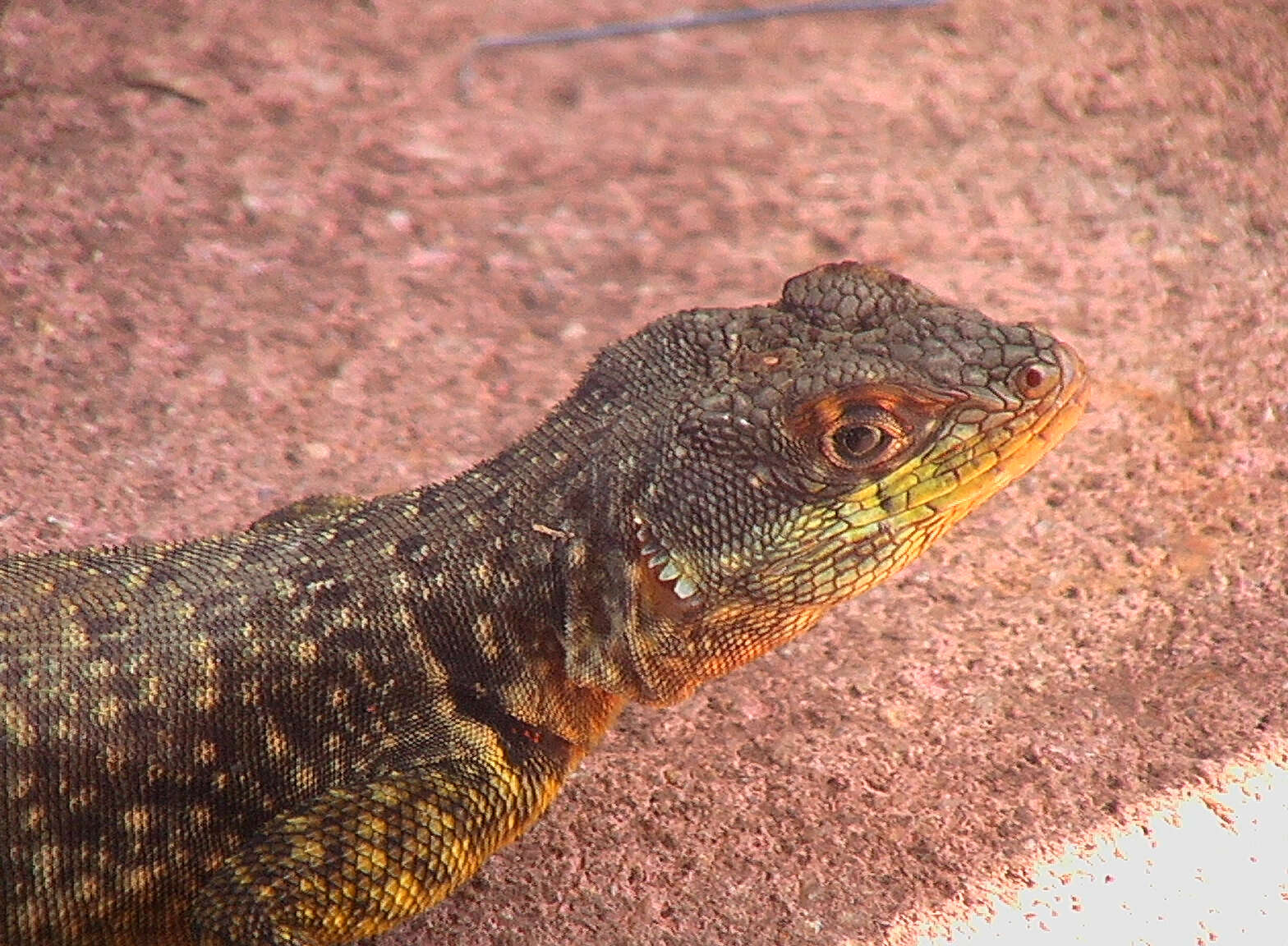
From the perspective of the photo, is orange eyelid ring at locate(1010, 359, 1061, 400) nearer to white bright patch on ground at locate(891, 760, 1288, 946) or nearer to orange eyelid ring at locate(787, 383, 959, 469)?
orange eyelid ring at locate(787, 383, 959, 469)

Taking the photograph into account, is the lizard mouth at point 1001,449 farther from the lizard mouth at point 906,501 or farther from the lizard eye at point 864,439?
the lizard eye at point 864,439

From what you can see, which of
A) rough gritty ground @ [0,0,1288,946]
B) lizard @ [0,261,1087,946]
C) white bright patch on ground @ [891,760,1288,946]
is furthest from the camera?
rough gritty ground @ [0,0,1288,946]

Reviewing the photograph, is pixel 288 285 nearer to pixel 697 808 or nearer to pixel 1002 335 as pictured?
pixel 697 808

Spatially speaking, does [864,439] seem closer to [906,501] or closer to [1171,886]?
[906,501]

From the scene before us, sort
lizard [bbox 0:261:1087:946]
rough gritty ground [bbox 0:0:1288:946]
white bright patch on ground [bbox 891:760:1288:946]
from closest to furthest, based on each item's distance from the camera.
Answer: lizard [bbox 0:261:1087:946] < white bright patch on ground [bbox 891:760:1288:946] < rough gritty ground [bbox 0:0:1288:946]

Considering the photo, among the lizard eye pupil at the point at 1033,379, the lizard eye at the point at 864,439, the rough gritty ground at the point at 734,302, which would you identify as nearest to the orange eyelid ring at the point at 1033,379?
the lizard eye pupil at the point at 1033,379

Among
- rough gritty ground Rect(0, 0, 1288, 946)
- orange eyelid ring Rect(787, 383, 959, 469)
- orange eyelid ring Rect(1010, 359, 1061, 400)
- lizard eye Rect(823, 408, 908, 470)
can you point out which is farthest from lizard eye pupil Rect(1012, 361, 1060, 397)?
rough gritty ground Rect(0, 0, 1288, 946)

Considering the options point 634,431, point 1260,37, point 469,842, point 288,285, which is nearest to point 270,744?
point 469,842
